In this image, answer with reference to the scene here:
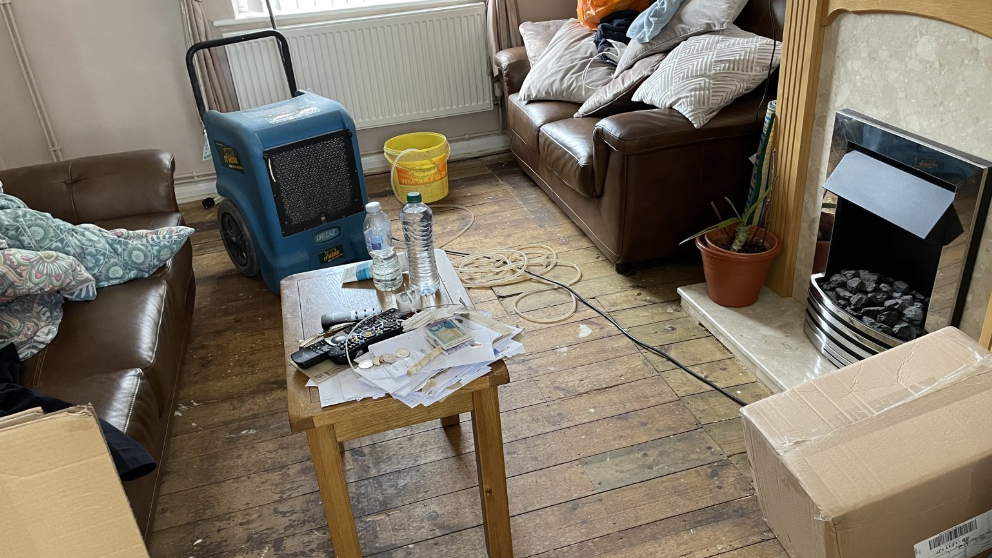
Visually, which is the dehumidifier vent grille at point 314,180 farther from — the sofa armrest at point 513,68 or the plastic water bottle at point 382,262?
the sofa armrest at point 513,68

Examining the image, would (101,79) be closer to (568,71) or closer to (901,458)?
(568,71)

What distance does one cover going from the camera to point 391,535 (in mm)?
1655

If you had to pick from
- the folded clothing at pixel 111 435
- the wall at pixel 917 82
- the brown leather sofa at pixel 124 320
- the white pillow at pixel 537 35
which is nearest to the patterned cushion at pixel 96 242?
the brown leather sofa at pixel 124 320

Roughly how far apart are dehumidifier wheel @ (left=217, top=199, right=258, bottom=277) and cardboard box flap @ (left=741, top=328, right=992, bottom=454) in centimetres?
209

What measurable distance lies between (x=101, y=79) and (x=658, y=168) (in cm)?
266

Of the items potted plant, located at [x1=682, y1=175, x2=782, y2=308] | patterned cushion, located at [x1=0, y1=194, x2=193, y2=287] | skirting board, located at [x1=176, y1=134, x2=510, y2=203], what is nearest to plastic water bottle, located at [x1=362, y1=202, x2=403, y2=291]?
patterned cushion, located at [x1=0, y1=194, x2=193, y2=287]

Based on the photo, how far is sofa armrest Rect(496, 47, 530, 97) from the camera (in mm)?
3439

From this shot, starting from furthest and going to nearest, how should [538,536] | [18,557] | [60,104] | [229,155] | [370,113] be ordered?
[370,113] < [60,104] < [229,155] < [538,536] < [18,557]

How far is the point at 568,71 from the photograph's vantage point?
10.1 ft

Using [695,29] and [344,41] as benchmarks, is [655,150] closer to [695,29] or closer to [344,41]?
[695,29]

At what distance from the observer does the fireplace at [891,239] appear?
63.9 inches

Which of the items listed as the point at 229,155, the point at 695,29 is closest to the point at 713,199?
the point at 695,29

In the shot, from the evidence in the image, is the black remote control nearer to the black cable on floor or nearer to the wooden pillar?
the black cable on floor

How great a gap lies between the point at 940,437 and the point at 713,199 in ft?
5.19
